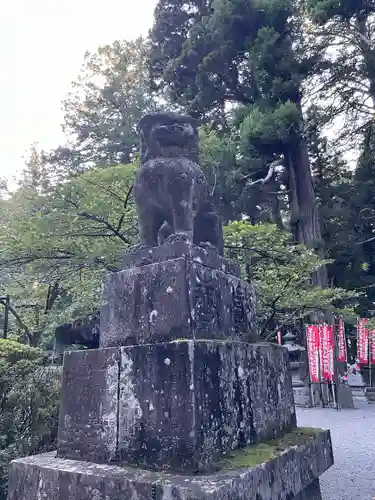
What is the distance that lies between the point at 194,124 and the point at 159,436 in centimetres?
221

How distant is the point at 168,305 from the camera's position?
2.38m

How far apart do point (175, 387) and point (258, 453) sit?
62cm

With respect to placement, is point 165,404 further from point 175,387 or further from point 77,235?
point 77,235

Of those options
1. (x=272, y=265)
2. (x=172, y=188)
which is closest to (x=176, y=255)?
(x=172, y=188)

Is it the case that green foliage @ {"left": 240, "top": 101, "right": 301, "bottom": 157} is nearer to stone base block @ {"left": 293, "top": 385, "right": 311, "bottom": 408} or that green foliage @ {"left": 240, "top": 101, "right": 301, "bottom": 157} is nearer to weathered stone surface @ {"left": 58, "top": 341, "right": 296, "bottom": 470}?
stone base block @ {"left": 293, "top": 385, "right": 311, "bottom": 408}

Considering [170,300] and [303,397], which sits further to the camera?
[303,397]

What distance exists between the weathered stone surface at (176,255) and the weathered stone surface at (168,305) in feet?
0.22

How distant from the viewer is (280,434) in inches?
106

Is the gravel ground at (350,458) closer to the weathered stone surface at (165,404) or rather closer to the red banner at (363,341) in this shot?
the weathered stone surface at (165,404)

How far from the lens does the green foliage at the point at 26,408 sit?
392 cm

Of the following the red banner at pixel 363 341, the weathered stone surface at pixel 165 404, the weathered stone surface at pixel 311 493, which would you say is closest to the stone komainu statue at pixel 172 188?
the weathered stone surface at pixel 165 404

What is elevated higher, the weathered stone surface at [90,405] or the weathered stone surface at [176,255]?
the weathered stone surface at [176,255]

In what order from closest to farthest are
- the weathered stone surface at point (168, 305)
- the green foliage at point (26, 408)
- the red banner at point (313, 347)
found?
the weathered stone surface at point (168, 305) < the green foliage at point (26, 408) < the red banner at point (313, 347)

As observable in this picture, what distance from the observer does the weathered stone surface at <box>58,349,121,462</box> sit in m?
2.21
